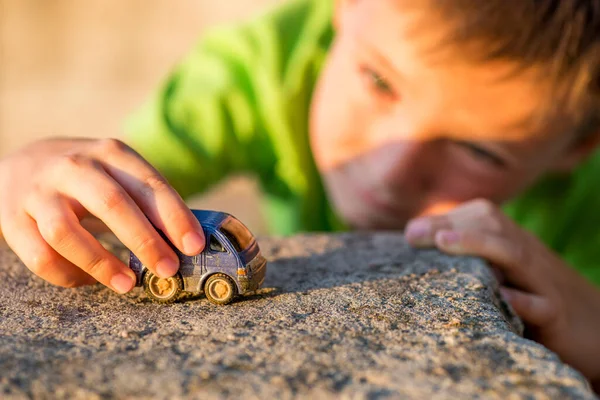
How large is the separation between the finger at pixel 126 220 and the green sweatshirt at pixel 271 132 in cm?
134

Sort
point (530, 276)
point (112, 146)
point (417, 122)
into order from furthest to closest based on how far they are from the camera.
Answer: point (417, 122) < point (530, 276) < point (112, 146)

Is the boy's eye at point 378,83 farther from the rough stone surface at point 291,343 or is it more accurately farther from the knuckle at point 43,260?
the knuckle at point 43,260

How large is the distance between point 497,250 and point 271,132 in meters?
1.52

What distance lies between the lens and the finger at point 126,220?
1105 mm

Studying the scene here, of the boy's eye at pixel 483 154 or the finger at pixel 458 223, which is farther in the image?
the boy's eye at pixel 483 154

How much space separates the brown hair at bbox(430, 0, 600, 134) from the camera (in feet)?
6.19

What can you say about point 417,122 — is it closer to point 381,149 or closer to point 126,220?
point 381,149

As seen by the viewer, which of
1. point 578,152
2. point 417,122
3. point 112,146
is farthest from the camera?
point 578,152

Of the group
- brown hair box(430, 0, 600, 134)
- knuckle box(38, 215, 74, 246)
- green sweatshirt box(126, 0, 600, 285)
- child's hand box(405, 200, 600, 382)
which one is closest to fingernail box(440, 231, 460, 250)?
child's hand box(405, 200, 600, 382)

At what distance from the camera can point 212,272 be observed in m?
1.16

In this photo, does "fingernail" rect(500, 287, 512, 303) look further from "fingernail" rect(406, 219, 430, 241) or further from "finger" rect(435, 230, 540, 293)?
"fingernail" rect(406, 219, 430, 241)

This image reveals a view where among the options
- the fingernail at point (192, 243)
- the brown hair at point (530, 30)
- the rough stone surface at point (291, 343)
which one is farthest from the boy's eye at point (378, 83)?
the fingernail at point (192, 243)

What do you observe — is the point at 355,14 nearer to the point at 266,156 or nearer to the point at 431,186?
the point at 431,186

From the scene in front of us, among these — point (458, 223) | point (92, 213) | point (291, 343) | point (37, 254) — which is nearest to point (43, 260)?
point (37, 254)
